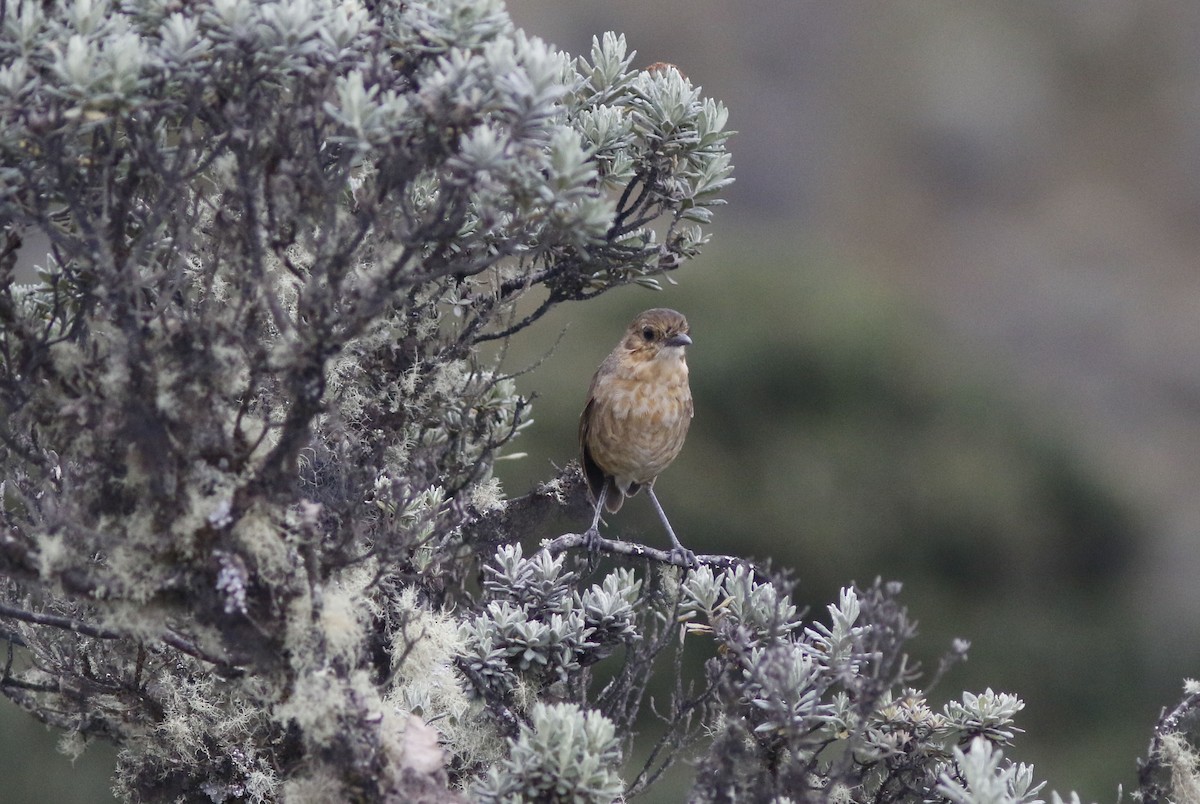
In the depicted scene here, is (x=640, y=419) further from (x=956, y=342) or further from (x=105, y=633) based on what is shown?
(x=956, y=342)

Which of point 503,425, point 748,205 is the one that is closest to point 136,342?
point 503,425

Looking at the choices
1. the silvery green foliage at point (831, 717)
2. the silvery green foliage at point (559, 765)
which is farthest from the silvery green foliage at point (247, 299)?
the silvery green foliage at point (831, 717)

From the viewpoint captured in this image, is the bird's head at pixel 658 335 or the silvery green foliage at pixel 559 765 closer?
the silvery green foliage at pixel 559 765

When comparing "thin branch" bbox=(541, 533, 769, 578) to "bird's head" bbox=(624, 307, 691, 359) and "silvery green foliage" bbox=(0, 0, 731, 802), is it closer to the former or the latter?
"silvery green foliage" bbox=(0, 0, 731, 802)

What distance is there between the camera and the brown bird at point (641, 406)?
5.79 m

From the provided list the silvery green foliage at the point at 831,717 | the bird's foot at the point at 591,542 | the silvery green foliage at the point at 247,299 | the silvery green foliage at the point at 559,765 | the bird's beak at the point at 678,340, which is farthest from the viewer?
the bird's beak at the point at 678,340

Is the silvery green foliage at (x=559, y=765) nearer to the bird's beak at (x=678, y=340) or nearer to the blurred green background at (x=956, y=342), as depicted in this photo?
the blurred green background at (x=956, y=342)

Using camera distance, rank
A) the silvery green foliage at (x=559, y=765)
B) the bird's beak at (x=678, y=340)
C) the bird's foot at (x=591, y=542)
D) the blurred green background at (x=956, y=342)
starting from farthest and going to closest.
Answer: the blurred green background at (x=956, y=342) → the bird's beak at (x=678, y=340) → the bird's foot at (x=591, y=542) → the silvery green foliage at (x=559, y=765)

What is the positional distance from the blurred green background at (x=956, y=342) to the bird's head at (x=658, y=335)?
0.71m

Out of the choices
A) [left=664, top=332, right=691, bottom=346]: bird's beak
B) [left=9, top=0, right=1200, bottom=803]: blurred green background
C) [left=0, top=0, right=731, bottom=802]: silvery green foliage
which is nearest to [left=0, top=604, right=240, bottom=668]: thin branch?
[left=0, top=0, right=731, bottom=802]: silvery green foliage

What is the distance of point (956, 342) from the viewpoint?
15477mm

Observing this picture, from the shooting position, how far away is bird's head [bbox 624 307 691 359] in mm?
5812

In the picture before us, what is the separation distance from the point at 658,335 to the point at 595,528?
114cm

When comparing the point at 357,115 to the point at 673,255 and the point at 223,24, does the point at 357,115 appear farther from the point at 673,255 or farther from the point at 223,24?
the point at 673,255
